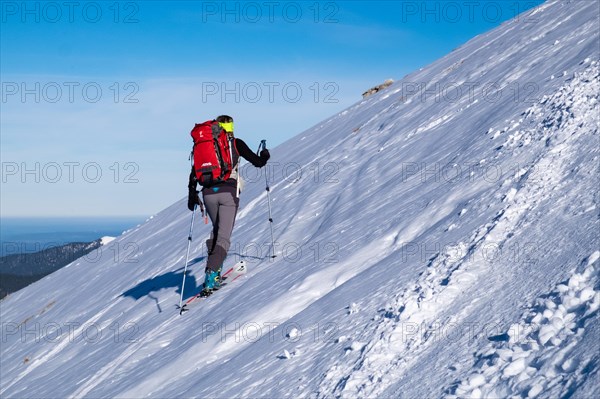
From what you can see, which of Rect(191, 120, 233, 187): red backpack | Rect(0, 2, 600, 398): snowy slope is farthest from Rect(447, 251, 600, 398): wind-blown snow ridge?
Rect(191, 120, 233, 187): red backpack

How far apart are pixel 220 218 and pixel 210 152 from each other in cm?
96

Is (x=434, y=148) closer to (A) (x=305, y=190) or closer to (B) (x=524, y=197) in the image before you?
(A) (x=305, y=190)

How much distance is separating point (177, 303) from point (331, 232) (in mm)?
2623

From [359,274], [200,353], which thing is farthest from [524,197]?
[200,353]

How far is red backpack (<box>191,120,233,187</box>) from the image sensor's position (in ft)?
25.1

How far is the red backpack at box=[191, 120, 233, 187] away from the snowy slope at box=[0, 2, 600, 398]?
5.26 ft

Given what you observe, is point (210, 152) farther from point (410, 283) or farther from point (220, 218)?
point (410, 283)

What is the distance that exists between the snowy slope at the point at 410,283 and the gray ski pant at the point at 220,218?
0.57 meters

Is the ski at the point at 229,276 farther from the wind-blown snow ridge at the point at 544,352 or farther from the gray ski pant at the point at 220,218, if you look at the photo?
the wind-blown snow ridge at the point at 544,352

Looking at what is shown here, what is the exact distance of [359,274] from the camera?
19.6ft

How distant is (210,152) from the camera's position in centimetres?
766

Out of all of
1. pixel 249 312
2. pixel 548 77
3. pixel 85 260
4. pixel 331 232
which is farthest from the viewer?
pixel 85 260

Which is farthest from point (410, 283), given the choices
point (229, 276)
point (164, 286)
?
point (164, 286)

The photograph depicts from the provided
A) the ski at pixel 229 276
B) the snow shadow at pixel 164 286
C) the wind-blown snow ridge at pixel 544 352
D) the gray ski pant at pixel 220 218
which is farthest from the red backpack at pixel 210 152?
the wind-blown snow ridge at pixel 544 352
